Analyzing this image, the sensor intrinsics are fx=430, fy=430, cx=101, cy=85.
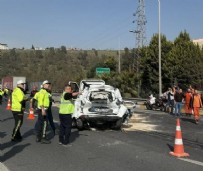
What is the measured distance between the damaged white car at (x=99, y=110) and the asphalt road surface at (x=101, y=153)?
675 mm

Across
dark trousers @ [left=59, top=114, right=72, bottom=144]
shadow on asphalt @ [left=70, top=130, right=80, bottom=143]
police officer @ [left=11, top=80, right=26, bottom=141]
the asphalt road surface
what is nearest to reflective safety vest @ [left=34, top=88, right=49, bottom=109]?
police officer @ [left=11, top=80, right=26, bottom=141]

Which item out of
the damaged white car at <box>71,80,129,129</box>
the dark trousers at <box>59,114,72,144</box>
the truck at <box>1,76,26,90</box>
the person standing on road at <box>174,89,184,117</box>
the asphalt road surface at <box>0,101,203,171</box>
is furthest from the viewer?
the truck at <box>1,76,26,90</box>

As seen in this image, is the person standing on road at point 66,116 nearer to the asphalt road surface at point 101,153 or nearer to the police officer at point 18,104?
the asphalt road surface at point 101,153


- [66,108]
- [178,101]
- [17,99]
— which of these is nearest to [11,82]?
[178,101]

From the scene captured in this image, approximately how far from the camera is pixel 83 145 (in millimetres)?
11906

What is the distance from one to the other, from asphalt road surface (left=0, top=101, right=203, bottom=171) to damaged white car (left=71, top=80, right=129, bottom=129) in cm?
68

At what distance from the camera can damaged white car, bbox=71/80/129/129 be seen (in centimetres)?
1584

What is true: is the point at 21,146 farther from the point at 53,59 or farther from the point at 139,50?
the point at 53,59

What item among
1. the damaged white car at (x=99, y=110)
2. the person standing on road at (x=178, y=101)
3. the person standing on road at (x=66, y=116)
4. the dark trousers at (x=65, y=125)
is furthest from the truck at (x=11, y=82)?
the dark trousers at (x=65, y=125)

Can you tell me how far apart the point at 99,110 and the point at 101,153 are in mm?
5548

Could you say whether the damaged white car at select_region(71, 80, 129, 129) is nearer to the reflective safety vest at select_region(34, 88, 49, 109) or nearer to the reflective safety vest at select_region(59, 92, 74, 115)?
the reflective safety vest at select_region(34, 88, 49, 109)

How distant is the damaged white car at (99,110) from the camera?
15.8 metres

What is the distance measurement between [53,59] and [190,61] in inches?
4218

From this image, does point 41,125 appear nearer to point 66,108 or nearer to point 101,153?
point 66,108
